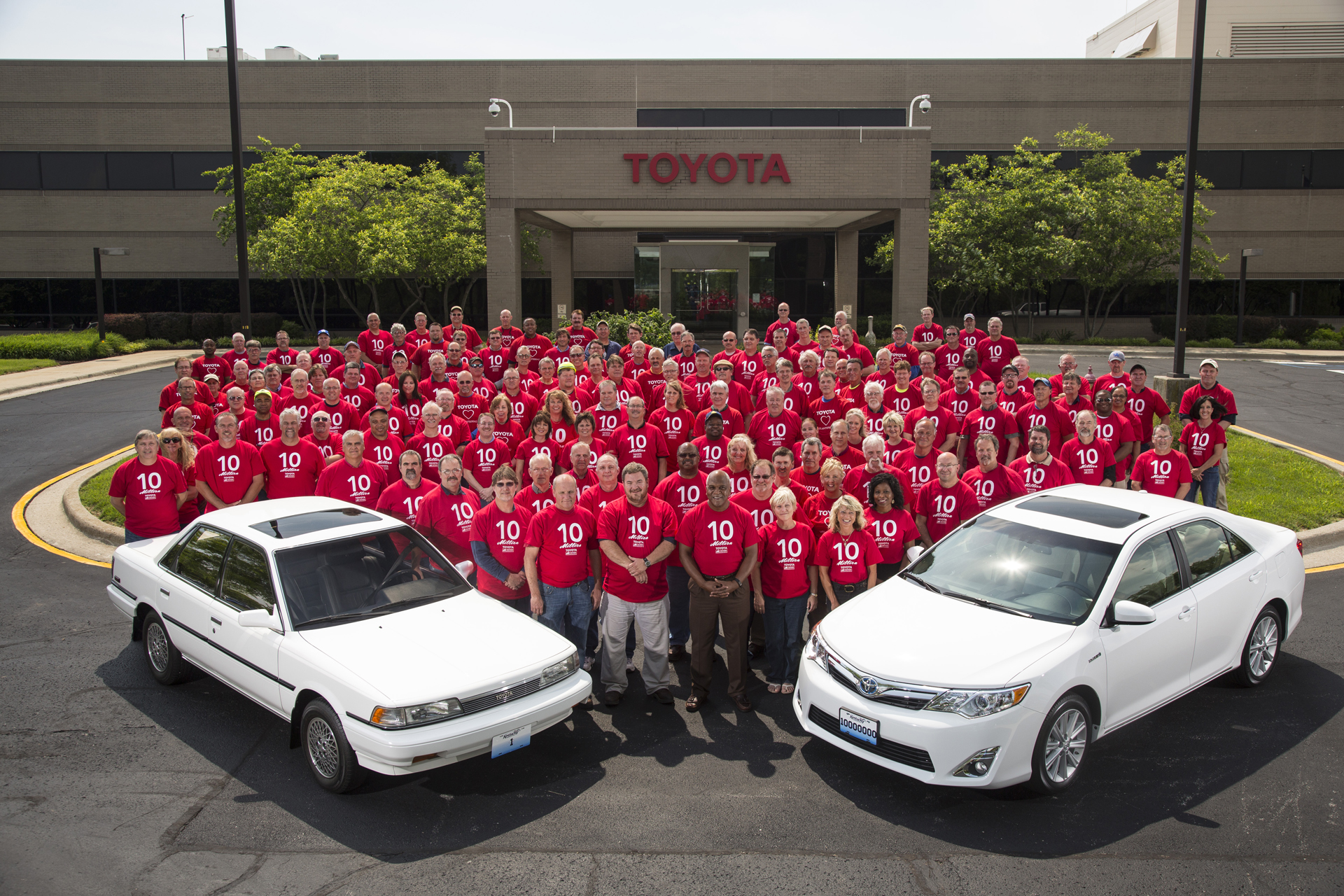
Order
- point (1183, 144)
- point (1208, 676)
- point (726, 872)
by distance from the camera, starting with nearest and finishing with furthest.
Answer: point (726, 872), point (1208, 676), point (1183, 144)

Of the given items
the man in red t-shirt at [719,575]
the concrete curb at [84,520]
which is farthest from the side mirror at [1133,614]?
the concrete curb at [84,520]

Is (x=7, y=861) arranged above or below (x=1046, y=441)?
below

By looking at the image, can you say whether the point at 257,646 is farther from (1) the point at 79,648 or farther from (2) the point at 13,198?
(2) the point at 13,198

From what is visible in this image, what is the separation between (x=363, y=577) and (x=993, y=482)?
5253 mm

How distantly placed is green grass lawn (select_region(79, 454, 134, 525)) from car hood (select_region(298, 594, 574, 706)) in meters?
6.62

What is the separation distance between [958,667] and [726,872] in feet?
5.88

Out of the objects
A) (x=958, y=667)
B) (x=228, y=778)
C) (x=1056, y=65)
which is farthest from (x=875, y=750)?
(x=1056, y=65)

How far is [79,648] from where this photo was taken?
Result: 762cm

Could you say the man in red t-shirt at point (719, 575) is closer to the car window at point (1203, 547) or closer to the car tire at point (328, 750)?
the car tire at point (328, 750)

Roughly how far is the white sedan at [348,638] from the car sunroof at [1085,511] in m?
3.61

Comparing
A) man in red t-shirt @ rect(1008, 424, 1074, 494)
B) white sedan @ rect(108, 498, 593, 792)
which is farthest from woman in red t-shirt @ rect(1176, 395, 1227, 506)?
white sedan @ rect(108, 498, 593, 792)

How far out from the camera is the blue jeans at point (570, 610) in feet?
22.6

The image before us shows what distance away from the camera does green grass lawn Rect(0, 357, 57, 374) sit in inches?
934

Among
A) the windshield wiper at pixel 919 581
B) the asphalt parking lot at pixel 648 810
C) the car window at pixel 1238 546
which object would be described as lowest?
the asphalt parking lot at pixel 648 810
